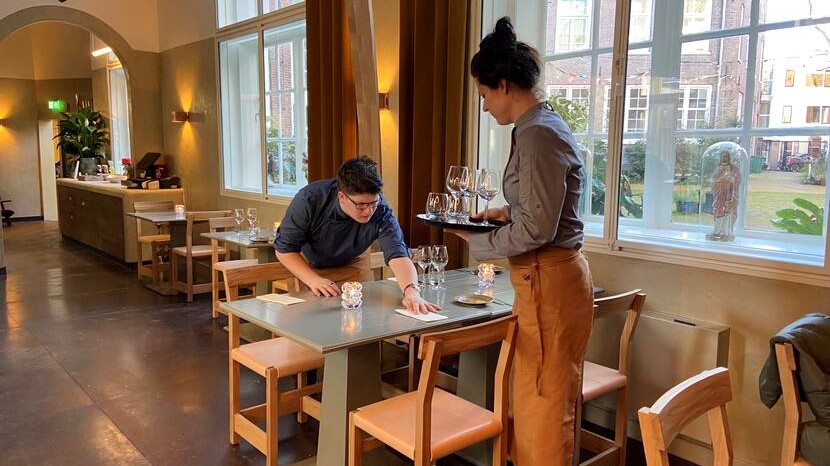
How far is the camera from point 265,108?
6500 millimetres

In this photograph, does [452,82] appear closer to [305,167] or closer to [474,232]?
[474,232]

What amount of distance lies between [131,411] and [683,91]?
11.4 ft

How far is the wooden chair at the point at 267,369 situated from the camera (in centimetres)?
274

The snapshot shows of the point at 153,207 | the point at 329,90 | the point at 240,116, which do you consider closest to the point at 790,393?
the point at 329,90

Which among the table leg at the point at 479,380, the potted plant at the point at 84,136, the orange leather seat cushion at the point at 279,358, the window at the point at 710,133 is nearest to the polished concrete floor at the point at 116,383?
the table leg at the point at 479,380

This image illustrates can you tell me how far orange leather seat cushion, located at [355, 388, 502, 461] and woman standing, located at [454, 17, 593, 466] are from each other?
0.50 feet

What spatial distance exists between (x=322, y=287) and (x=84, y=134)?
9.51 meters

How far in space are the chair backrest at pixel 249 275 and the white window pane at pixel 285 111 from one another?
10.5 feet

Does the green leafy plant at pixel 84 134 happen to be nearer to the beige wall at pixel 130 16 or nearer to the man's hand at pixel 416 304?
the beige wall at pixel 130 16

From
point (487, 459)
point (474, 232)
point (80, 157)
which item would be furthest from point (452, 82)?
point (80, 157)

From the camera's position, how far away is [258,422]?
3.21 metres

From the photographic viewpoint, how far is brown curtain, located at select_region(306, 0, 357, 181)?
4.98m

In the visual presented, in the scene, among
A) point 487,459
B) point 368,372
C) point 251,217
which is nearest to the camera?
point 368,372

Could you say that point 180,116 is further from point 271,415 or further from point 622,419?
point 622,419
